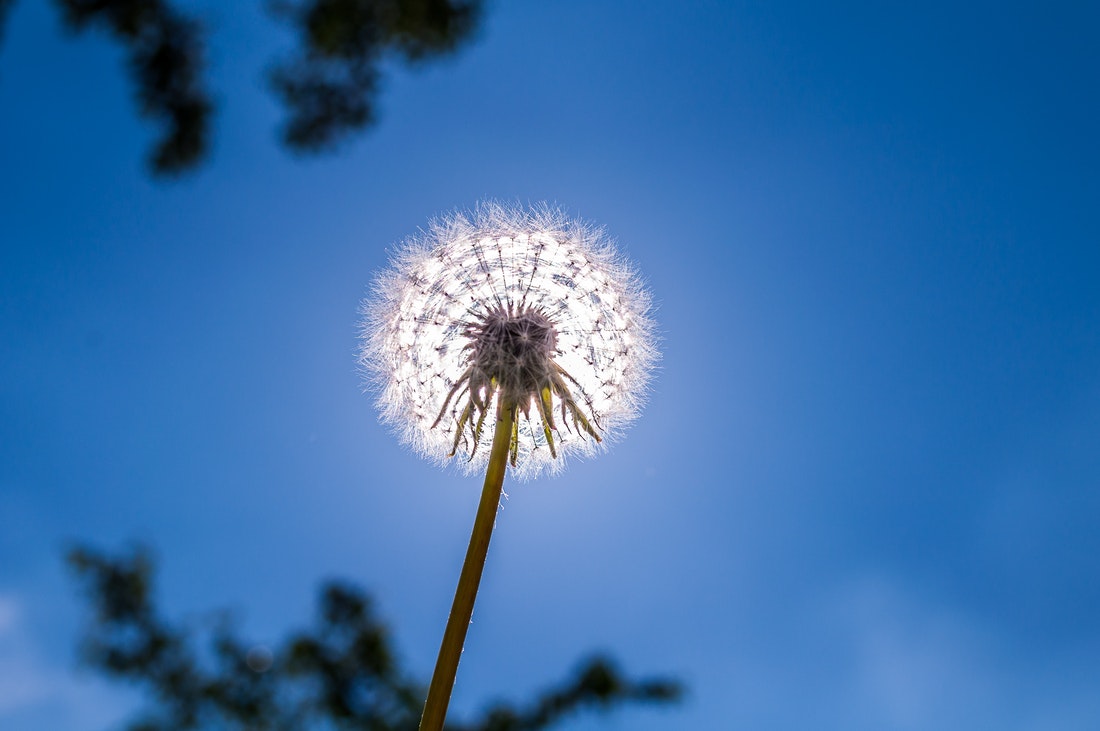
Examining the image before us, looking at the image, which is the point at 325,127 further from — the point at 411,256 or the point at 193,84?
the point at 411,256

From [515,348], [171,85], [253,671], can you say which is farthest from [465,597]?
[253,671]

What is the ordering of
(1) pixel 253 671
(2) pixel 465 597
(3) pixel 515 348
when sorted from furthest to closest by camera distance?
(1) pixel 253 671, (3) pixel 515 348, (2) pixel 465 597

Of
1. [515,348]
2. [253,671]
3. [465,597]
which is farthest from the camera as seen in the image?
[253,671]

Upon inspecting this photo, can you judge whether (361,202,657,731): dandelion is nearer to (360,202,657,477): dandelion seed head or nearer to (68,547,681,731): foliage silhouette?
(360,202,657,477): dandelion seed head

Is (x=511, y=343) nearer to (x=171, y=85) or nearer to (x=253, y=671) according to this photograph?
(x=171, y=85)

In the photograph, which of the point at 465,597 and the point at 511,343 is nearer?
the point at 465,597

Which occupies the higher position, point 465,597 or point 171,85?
point 171,85

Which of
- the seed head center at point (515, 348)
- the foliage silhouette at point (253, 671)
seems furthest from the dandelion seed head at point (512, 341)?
the foliage silhouette at point (253, 671)
